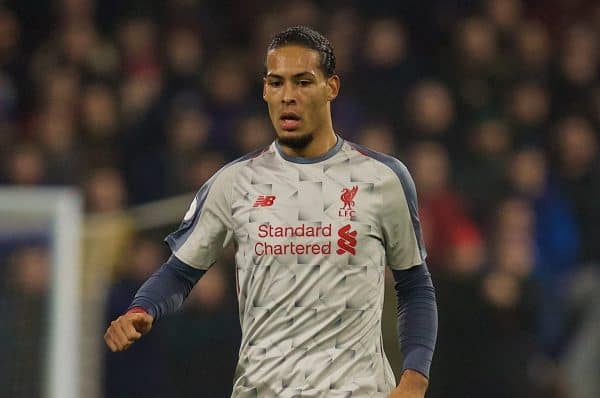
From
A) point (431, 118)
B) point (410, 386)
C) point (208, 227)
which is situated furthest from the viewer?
point (431, 118)

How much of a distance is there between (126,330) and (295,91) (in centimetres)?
80

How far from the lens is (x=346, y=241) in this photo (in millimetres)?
3494

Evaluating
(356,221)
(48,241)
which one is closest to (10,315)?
(48,241)

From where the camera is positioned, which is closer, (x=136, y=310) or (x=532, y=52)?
(x=136, y=310)

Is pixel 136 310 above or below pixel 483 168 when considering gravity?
below

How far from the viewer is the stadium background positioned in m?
6.15

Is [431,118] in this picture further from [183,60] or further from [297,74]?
[297,74]

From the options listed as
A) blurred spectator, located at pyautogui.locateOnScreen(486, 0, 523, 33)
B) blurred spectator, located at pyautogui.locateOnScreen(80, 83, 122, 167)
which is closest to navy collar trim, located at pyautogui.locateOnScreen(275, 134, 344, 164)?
blurred spectator, located at pyautogui.locateOnScreen(80, 83, 122, 167)

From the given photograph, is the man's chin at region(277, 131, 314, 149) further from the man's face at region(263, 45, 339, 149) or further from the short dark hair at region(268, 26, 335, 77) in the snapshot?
the short dark hair at region(268, 26, 335, 77)

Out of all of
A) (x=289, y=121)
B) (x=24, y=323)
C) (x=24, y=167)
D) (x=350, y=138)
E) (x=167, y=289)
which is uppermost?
(x=289, y=121)

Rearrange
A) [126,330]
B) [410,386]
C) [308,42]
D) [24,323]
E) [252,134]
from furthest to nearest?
[252,134], [24,323], [308,42], [410,386], [126,330]

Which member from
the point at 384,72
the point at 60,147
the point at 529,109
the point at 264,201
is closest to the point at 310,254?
the point at 264,201

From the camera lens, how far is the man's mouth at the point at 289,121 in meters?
3.51

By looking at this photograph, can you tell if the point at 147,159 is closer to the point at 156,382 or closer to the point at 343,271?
the point at 156,382
